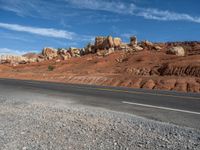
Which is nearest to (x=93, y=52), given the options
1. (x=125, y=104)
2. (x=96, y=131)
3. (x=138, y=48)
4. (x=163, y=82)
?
(x=138, y=48)

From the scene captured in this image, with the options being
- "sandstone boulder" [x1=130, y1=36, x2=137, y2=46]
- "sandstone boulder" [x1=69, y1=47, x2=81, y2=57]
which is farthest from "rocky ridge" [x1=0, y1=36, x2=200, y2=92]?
"sandstone boulder" [x1=69, y1=47, x2=81, y2=57]

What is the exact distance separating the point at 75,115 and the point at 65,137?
2.53 m

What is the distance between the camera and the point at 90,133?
639 cm

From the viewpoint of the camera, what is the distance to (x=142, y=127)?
272 inches

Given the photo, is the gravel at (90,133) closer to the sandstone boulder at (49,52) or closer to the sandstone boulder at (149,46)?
the sandstone boulder at (149,46)

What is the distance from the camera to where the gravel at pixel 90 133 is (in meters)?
5.50

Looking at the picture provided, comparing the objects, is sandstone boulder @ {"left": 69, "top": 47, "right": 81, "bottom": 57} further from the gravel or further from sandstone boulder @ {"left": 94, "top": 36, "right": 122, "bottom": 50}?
the gravel

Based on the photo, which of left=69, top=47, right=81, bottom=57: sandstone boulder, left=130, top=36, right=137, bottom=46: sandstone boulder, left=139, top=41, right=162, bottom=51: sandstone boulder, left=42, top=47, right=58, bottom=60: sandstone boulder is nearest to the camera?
left=139, top=41, right=162, bottom=51: sandstone boulder

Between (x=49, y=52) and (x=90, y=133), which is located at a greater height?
(x=49, y=52)

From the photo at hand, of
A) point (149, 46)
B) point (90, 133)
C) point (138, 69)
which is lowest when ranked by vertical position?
point (90, 133)

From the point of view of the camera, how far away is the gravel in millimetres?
5496

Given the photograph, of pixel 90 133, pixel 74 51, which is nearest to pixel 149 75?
pixel 90 133

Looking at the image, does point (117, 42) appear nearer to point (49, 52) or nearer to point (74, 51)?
point (74, 51)

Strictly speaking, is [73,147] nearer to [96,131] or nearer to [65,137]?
[65,137]
